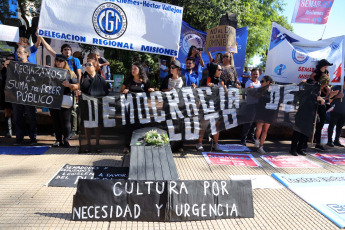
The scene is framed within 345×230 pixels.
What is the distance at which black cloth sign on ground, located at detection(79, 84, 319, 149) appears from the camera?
5485 mm

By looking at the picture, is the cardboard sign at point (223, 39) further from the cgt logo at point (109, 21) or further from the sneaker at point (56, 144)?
the sneaker at point (56, 144)

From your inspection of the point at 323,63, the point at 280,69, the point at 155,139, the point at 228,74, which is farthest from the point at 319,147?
the point at 155,139

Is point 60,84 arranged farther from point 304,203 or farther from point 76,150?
point 304,203

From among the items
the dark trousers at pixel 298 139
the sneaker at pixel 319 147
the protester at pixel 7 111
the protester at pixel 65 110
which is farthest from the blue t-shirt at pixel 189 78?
the protester at pixel 7 111

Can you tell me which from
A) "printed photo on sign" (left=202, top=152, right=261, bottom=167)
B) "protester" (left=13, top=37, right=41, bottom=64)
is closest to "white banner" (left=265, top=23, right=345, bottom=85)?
"printed photo on sign" (left=202, top=152, right=261, bottom=167)

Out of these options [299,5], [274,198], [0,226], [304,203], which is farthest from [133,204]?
[299,5]

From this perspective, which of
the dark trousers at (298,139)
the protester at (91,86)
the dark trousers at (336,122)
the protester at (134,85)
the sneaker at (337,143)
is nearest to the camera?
the protester at (91,86)

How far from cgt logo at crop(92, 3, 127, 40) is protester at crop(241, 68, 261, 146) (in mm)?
3039

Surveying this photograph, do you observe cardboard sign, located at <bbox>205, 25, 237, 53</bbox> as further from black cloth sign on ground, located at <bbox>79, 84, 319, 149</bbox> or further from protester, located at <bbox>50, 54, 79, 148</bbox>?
protester, located at <bbox>50, 54, 79, 148</bbox>

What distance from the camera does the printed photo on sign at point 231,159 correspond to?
5340 mm

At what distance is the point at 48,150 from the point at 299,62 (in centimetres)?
596

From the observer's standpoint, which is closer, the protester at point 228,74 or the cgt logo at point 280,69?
the protester at point 228,74

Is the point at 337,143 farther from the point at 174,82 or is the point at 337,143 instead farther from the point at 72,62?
the point at 72,62

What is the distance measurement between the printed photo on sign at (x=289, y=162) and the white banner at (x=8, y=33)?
18.6 feet
